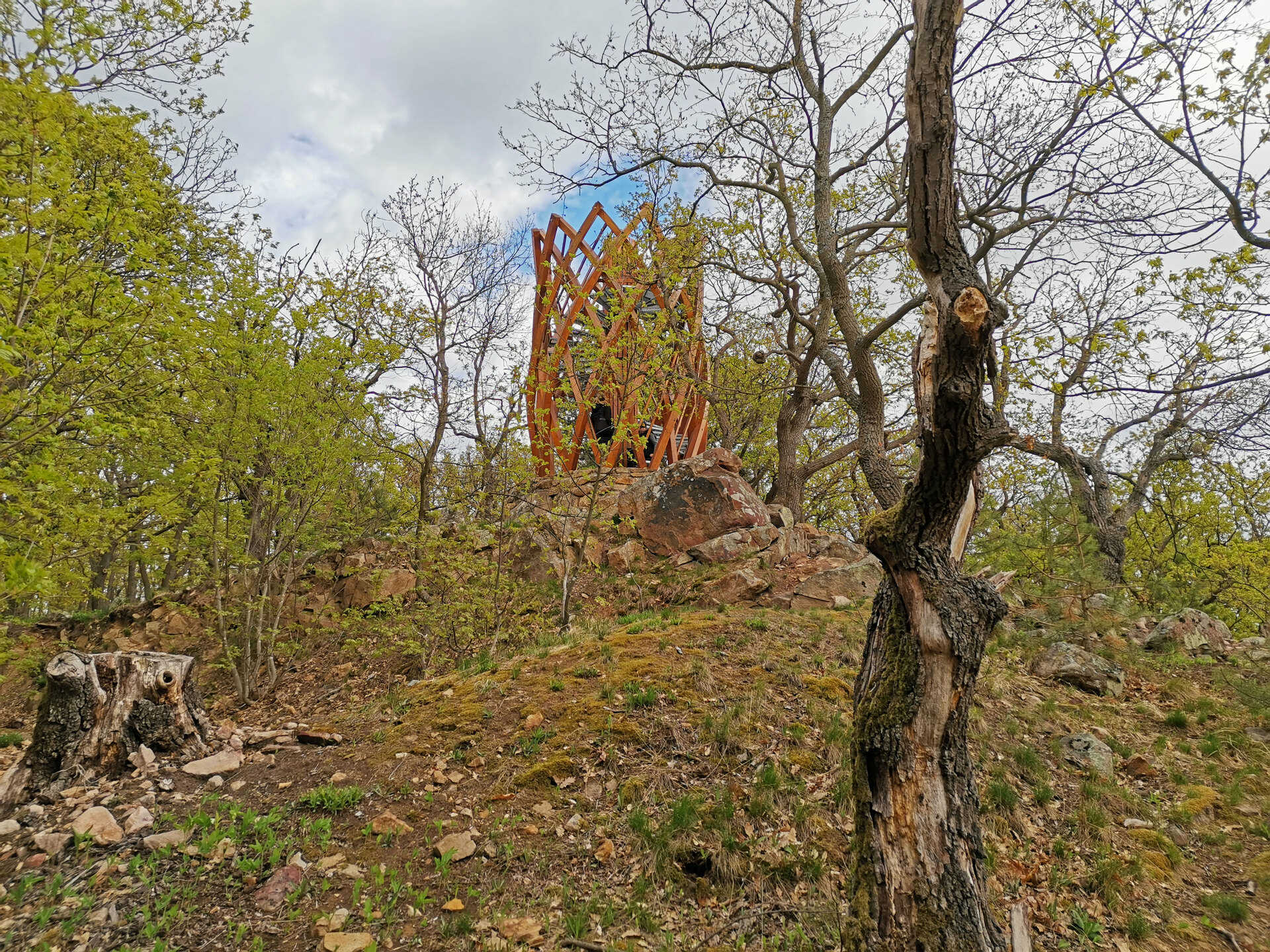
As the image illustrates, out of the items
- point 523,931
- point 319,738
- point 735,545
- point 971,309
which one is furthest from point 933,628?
point 735,545

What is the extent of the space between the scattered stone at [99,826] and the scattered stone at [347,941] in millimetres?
1598

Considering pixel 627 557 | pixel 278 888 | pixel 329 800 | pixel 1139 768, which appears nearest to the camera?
pixel 278 888

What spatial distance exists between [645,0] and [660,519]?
25.6 feet

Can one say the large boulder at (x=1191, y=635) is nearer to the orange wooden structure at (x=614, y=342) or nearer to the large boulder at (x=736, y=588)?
the large boulder at (x=736, y=588)

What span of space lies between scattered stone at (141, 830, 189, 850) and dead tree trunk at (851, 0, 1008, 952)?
3.84m

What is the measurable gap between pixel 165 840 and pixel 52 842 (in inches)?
23.6

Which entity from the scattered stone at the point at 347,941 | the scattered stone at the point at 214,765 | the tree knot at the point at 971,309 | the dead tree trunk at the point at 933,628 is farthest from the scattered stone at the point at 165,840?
the tree knot at the point at 971,309

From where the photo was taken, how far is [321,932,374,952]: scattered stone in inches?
117

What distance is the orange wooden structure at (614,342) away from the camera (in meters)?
8.66

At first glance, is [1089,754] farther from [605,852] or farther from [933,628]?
[605,852]

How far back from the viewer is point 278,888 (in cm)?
334

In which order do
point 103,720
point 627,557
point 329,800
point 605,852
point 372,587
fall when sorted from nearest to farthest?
point 605,852 → point 329,800 → point 103,720 → point 372,587 → point 627,557

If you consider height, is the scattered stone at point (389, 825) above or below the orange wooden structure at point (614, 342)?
below

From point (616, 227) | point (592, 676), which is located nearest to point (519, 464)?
point (592, 676)
